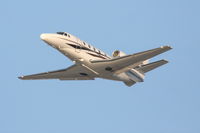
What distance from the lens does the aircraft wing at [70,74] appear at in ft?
176

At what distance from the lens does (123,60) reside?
52.3 meters

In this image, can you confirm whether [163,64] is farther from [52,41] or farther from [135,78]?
[52,41]

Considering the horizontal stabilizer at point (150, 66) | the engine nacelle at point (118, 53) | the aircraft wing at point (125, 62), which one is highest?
the engine nacelle at point (118, 53)

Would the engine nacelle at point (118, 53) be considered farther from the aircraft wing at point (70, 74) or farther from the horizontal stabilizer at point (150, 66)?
the aircraft wing at point (70, 74)

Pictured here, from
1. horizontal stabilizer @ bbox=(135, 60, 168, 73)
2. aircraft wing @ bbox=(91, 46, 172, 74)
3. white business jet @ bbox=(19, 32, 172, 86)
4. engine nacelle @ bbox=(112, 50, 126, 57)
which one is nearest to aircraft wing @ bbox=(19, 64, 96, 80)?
white business jet @ bbox=(19, 32, 172, 86)

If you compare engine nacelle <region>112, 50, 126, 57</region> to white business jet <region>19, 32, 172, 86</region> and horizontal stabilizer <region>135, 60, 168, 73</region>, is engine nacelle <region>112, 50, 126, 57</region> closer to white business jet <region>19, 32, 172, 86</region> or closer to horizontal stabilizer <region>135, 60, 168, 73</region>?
white business jet <region>19, 32, 172, 86</region>

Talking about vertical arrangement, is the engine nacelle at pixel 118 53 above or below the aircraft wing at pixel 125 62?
above

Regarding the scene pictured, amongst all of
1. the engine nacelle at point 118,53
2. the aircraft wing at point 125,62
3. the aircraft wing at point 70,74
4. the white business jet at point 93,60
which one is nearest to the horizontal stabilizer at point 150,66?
the white business jet at point 93,60

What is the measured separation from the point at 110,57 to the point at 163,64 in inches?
221

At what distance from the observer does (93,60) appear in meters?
52.7

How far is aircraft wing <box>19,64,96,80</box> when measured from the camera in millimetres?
53594

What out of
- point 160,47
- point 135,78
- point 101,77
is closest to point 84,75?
point 101,77

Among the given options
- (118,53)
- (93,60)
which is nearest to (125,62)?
(93,60)

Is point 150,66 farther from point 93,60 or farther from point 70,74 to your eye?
point 70,74
